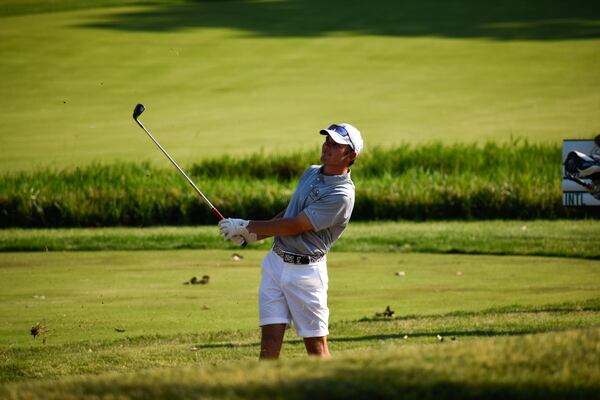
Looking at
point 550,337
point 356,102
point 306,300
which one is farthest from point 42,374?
point 356,102

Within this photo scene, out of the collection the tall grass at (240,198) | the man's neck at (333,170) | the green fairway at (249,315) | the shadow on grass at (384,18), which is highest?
the shadow on grass at (384,18)

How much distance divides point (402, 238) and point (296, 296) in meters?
9.31

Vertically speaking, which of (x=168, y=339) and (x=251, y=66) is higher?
(x=251, y=66)

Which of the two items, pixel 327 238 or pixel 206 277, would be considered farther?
pixel 206 277

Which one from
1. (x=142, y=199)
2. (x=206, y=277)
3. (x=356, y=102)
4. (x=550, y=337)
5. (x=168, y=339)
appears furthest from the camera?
(x=356, y=102)

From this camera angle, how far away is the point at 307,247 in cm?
670

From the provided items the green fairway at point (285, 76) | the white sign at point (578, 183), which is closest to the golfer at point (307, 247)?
the white sign at point (578, 183)

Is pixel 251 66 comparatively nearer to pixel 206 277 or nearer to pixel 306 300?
pixel 206 277

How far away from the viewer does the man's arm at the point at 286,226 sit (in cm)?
660

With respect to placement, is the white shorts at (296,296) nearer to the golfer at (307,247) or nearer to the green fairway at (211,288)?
the golfer at (307,247)

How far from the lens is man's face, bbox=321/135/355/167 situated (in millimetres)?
6695

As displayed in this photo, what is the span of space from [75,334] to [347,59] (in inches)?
860

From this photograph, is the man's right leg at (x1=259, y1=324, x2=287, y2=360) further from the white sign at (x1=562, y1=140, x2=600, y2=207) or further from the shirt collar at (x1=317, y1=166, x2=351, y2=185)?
the white sign at (x1=562, y1=140, x2=600, y2=207)

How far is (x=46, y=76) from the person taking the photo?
93.1 ft
